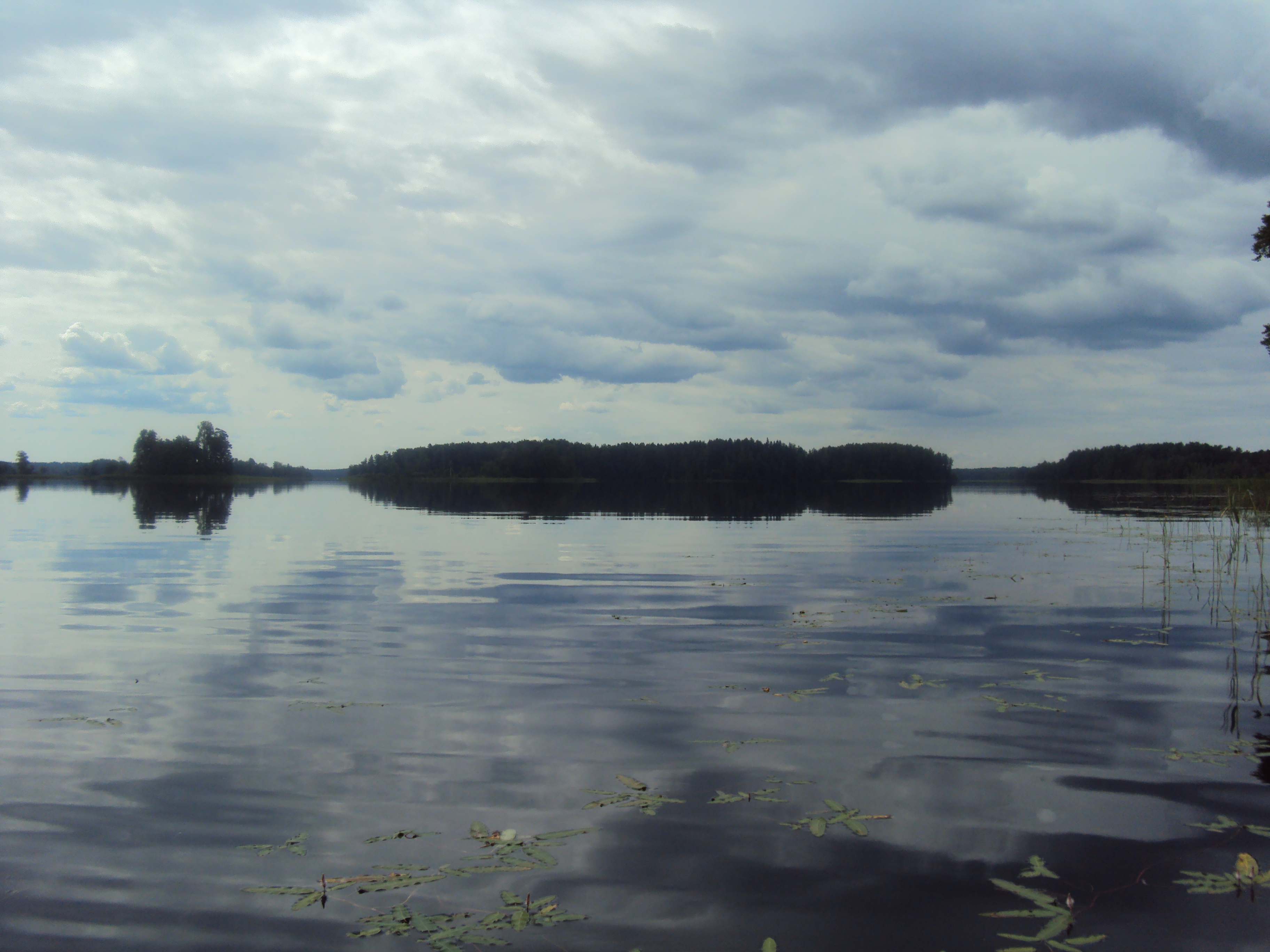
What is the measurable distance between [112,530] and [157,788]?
42.9 meters

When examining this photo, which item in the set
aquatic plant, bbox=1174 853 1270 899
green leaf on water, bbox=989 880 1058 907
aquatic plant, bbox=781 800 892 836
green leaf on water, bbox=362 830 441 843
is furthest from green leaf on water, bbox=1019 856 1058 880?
green leaf on water, bbox=362 830 441 843

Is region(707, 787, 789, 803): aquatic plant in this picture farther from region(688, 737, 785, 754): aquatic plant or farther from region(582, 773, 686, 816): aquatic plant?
region(688, 737, 785, 754): aquatic plant

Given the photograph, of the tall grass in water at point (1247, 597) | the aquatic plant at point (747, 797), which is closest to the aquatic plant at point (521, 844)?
the aquatic plant at point (747, 797)

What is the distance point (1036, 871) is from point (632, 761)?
13.5ft

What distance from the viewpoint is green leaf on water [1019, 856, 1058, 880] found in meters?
6.45

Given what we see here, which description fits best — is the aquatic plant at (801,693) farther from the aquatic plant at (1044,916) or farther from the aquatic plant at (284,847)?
Result: the aquatic plant at (284,847)

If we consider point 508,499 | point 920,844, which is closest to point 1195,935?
point 920,844

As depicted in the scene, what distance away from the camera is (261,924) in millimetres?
5836

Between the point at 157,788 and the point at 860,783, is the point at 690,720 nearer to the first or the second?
the point at 860,783

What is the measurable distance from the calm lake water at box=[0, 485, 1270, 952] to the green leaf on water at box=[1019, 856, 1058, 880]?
72 millimetres

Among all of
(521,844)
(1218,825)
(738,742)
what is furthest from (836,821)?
(1218,825)

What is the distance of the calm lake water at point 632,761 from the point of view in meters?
6.00

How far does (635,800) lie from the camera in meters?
7.98

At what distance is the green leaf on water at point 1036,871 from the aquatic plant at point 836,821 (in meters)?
1.23
